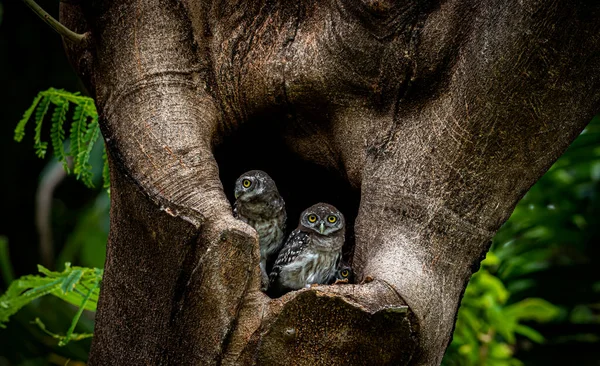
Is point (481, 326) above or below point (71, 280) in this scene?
above

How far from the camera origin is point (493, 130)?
7.72 ft

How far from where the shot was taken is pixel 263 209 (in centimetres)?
308

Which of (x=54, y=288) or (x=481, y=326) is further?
(x=481, y=326)

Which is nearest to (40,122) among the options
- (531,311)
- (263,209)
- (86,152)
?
(86,152)

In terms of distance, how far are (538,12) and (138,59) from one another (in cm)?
145

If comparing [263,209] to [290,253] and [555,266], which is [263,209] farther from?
[555,266]

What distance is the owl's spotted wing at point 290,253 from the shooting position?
119 inches

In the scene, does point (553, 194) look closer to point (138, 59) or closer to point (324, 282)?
point (324, 282)

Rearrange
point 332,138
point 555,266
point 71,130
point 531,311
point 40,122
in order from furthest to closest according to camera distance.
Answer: point 555,266
point 531,311
point 71,130
point 40,122
point 332,138

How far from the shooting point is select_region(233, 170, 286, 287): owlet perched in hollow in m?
2.93

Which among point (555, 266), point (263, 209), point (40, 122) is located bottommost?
point (263, 209)

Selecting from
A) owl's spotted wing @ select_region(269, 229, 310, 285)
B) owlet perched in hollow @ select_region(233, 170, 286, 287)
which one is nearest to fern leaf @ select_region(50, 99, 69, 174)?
owlet perched in hollow @ select_region(233, 170, 286, 287)

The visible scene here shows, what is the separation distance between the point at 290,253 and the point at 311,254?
11cm

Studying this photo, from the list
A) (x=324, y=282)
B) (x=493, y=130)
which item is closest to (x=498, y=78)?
(x=493, y=130)
